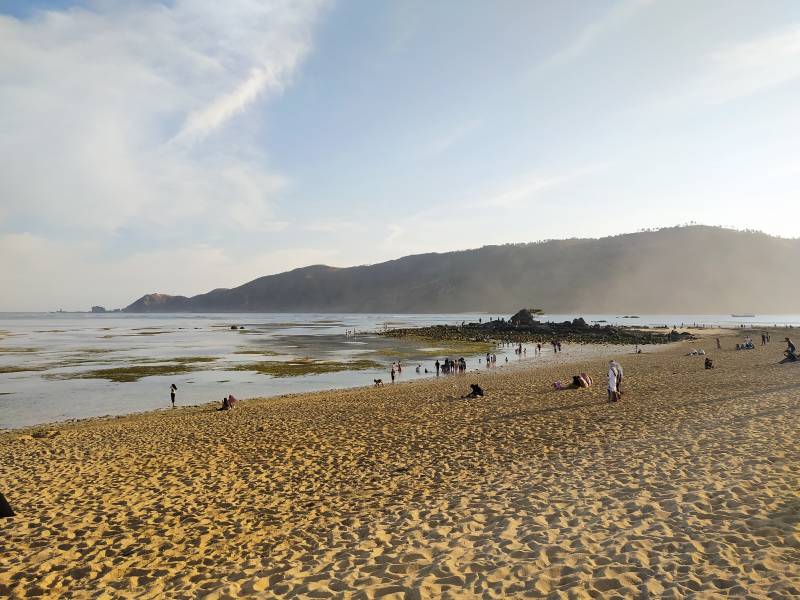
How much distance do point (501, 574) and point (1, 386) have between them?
3821cm

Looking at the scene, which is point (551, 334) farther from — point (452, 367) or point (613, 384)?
point (613, 384)

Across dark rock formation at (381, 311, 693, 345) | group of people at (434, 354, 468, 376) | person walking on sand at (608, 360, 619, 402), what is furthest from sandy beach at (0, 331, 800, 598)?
dark rock formation at (381, 311, 693, 345)

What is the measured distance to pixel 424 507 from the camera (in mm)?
8992

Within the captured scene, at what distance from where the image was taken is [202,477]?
11.6 meters

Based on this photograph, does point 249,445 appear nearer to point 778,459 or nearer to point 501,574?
point 501,574

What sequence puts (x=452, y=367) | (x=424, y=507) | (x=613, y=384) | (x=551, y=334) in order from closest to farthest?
(x=424, y=507)
(x=613, y=384)
(x=452, y=367)
(x=551, y=334)

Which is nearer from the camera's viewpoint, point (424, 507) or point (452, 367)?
point (424, 507)

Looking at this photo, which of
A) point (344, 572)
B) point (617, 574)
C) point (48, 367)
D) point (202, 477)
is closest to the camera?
point (617, 574)

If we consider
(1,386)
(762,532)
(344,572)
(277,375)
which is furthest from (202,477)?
(1,386)

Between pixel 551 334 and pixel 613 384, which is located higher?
pixel 613 384

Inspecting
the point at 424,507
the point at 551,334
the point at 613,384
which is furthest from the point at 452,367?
the point at 551,334

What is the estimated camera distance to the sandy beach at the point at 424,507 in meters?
6.42

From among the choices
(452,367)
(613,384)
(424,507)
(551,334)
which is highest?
(613,384)

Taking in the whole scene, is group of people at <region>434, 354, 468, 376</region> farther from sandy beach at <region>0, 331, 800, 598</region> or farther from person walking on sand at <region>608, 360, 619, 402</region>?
sandy beach at <region>0, 331, 800, 598</region>
